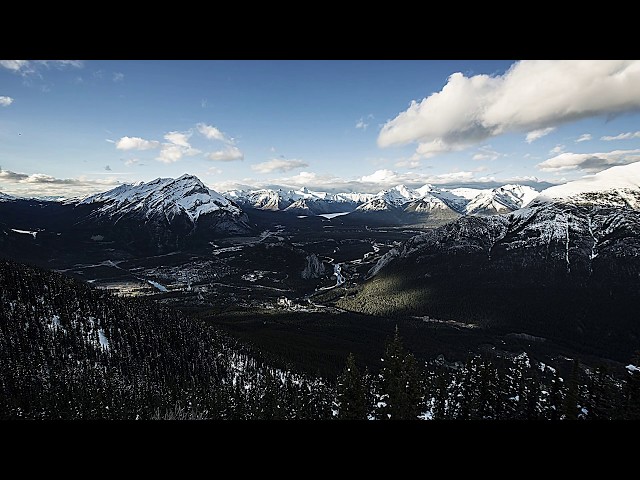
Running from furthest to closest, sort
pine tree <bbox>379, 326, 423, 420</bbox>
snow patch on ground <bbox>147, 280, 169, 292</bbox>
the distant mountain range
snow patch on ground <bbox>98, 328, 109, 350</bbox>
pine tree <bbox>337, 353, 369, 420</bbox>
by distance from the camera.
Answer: snow patch on ground <bbox>147, 280, 169, 292</bbox>, the distant mountain range, snow patch on ground <bbox>98, 328, 109, 350</bbox>, pine tree <bbox>337, 353, 369, 420</bbox>, pine tree <bbox>379, 326, 423, 420</bbox>

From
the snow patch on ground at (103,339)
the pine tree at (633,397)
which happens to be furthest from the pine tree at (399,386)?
the snow patch on ground at (103,339)

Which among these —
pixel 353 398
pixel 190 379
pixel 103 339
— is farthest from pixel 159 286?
pixel 353 398

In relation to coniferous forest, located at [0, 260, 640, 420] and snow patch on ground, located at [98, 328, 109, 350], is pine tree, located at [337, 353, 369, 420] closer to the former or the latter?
coniferous forest, located at [0, 260, 640, 420]

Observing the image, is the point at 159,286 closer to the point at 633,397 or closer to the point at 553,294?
the point at 553,294

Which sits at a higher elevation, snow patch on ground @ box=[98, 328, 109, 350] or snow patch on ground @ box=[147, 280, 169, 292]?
snow patch on ground @ box=[98, 328, 109, 350]

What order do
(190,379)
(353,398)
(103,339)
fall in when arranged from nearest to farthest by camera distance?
(353,398) → (190,379) → (103,339)

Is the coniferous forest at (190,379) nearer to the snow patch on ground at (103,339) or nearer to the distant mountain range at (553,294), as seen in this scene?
the snow patch on ground at (103,339)

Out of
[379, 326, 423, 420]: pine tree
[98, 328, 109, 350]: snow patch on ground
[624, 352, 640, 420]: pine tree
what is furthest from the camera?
[98, 328, 109, 350]: snow patch on ground

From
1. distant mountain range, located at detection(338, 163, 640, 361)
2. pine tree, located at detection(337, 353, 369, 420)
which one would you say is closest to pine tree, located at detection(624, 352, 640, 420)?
pine tree, located at detection(337, 353, 369, 420)

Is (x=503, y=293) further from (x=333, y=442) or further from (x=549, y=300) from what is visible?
(x=333, y=442)
